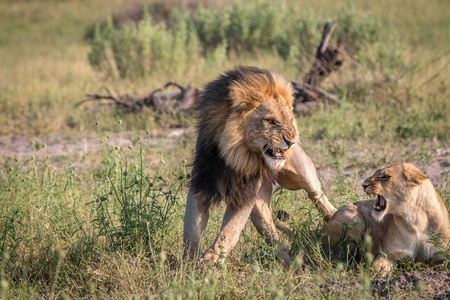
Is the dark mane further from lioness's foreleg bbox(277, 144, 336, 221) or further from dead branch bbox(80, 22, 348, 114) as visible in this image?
dead branch bbox(80, 22, 348, 114)

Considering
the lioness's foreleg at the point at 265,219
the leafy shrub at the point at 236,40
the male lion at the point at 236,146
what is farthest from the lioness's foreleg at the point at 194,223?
the leafy shrub at the point at 236,40

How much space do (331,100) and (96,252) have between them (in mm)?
5316

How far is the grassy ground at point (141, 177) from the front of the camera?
3309mm

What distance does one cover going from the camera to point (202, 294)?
9.82 feet

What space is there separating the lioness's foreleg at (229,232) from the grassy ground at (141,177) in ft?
0.43

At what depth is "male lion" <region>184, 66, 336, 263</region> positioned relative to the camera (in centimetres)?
323

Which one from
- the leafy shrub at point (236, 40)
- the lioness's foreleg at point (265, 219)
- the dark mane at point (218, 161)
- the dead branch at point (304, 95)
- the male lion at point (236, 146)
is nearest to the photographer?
the male lion at point (236, 146)

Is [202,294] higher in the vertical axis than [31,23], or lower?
higher

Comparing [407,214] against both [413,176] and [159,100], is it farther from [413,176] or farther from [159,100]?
[159,100]

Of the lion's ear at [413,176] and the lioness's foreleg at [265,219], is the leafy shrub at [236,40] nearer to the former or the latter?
the lioness's foreleg at [265,219]

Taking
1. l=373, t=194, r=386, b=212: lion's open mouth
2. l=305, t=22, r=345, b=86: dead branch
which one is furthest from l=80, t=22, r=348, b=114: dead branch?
l=373, t=194, r=386, b=212: lion's open mouth

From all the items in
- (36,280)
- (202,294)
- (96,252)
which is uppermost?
(202,294)

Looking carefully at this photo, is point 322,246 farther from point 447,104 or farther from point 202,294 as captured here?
point 447,104

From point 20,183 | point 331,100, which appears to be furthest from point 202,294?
point 331,100
